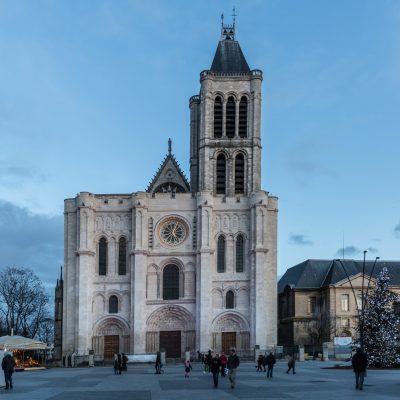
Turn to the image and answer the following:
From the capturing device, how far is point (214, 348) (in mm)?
67312

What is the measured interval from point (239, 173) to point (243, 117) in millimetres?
5423

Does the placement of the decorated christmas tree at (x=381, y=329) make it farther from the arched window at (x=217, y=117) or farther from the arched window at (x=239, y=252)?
the arched window at (x=217, y=117)

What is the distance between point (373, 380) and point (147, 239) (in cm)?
3795

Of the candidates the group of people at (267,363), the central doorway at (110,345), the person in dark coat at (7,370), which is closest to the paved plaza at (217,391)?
the person in dark coat at (7,370)

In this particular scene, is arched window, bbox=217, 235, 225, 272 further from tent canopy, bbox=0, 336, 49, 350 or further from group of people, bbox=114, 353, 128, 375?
group of people, bbox=114, 353, 128, 375

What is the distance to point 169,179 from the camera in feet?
248

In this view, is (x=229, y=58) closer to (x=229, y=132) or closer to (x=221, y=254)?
(x=229, y=132)

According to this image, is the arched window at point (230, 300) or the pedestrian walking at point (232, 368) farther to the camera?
the arched window at point (230, 300)

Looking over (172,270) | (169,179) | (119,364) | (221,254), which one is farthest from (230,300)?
(119,364)

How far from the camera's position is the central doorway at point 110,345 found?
6812 centimetres

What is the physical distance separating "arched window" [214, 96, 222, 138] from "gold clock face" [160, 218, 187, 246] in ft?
30.4

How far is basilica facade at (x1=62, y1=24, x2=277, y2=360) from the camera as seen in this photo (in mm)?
67062

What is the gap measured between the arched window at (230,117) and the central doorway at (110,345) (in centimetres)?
2132

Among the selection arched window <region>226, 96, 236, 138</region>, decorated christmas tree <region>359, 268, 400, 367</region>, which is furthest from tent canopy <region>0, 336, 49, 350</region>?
arched window <region>226, 96, 236, 138</region>
